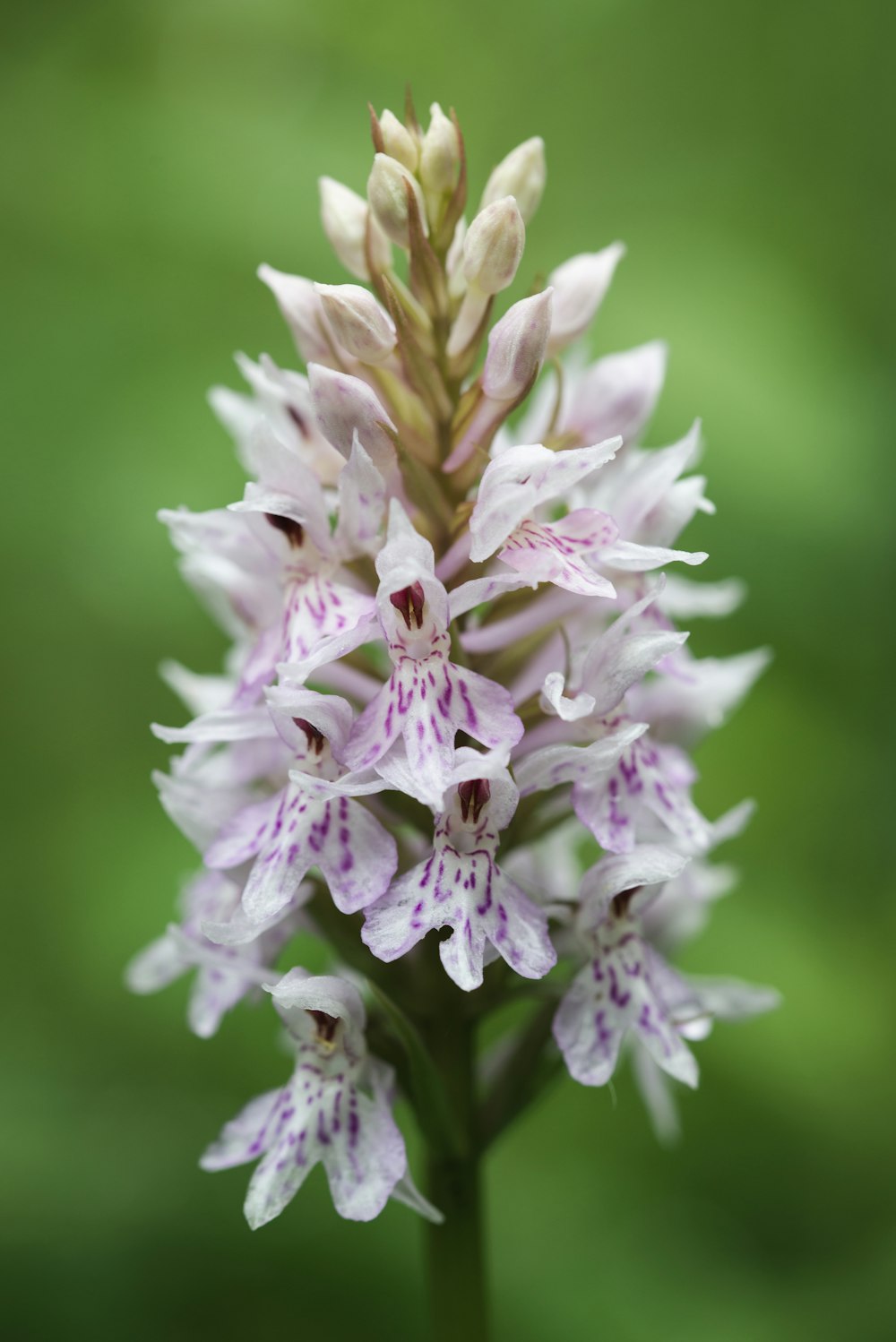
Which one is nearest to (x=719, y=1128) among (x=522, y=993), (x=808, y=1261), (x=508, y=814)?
(x=808, y=1261)

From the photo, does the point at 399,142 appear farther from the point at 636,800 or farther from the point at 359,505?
the point at 636,800

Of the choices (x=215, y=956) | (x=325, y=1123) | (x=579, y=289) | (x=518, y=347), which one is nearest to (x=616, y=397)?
(x=579, y=289)

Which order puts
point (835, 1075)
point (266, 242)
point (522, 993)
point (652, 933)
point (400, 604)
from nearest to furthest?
point (400, 604)
point (522, 993)
point (652, 933)
point (835, 1075)
point (266, 242)

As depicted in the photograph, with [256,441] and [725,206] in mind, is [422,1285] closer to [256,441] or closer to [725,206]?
[256,441]

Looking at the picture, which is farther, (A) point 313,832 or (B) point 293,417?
(B) point 293,417

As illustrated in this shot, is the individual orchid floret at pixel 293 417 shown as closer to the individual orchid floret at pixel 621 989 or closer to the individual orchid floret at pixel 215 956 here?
the individual orchid floret at pixel 215 956

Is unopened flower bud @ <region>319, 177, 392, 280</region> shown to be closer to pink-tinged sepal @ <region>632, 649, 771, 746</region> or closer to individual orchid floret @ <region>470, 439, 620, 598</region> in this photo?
individual orchid floret @ <region>470, 439, 620, 598</region>
